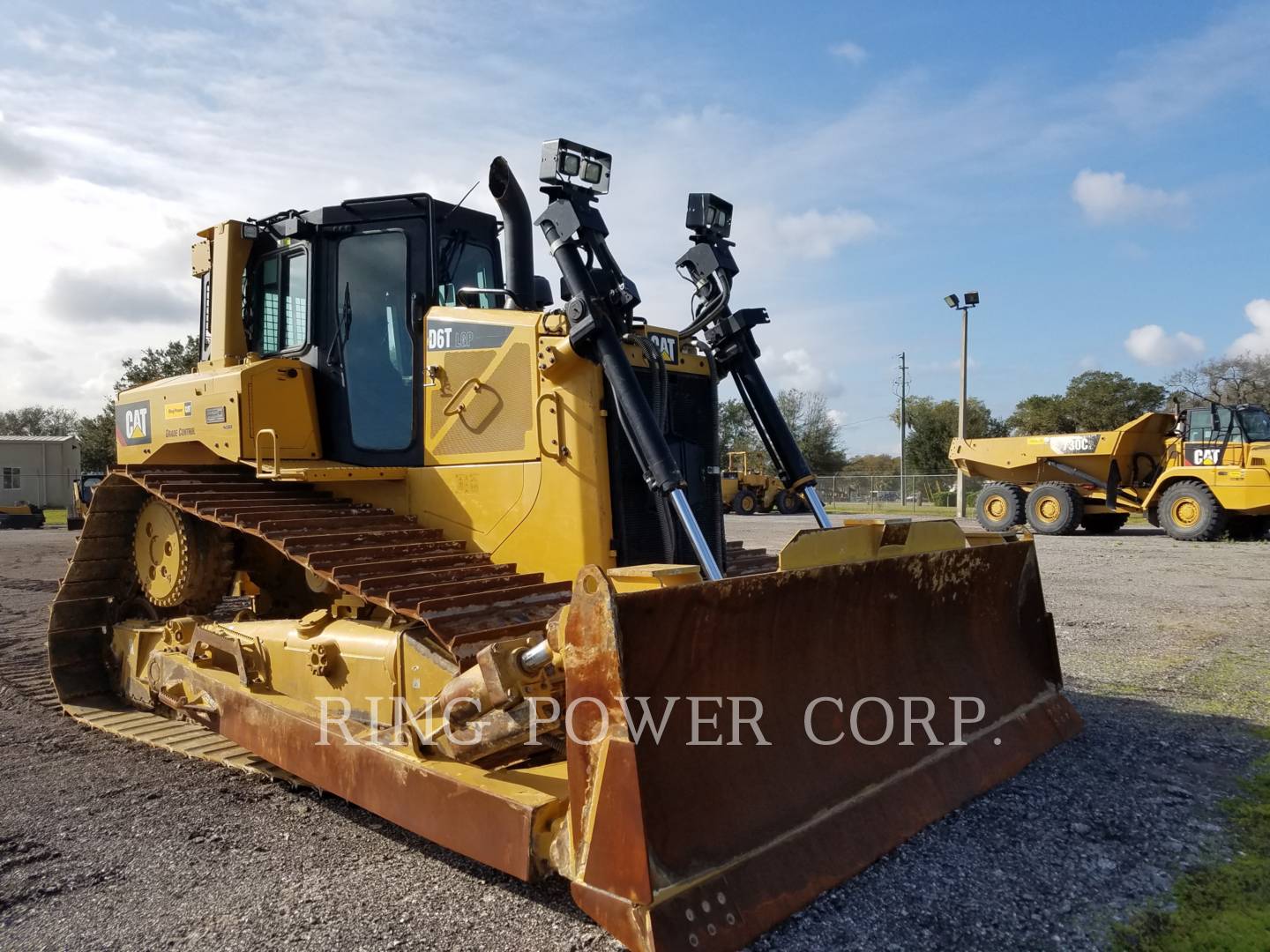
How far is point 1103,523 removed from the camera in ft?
69.1

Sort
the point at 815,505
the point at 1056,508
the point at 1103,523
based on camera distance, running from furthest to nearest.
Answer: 1. the point at 1103,523
2. the point at 1056,508
3. the point at 815,505

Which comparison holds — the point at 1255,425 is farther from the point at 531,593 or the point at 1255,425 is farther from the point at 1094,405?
the point at 1094,405

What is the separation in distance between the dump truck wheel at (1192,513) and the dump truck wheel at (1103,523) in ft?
6.26

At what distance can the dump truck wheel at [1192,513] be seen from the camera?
17.6m

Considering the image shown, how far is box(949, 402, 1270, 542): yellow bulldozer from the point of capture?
17609mm

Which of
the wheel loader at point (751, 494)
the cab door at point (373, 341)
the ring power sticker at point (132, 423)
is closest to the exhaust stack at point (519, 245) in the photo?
the cab door at point (373, 341)

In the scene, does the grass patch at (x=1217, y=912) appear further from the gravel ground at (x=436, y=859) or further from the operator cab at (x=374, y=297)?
the operator cab at (x=374, y=297)

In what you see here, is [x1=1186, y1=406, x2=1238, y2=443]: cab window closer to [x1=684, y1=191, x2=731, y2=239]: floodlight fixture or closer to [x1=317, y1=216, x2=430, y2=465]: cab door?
[x1=684, y1=191, x2=731, y2=239]: floodlight fixture

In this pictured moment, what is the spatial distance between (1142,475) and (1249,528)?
7.31 ft

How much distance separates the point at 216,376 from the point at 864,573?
373 centimetres

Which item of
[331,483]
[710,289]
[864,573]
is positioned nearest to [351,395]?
[331,483]

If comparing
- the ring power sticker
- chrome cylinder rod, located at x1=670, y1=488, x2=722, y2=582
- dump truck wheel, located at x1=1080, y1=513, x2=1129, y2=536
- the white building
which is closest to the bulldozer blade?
chrome cylinder rod, located at x1=670, y1=488, x2=722, y2=582

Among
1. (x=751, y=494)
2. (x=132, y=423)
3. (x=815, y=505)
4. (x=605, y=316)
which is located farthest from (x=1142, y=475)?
(x=132, y=423)

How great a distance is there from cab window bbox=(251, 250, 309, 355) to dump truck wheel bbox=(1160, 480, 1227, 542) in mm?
18126
